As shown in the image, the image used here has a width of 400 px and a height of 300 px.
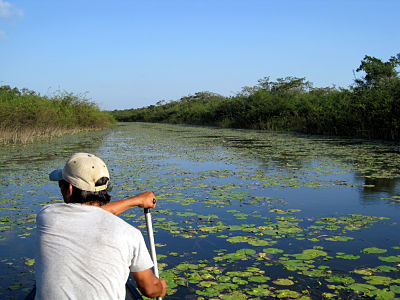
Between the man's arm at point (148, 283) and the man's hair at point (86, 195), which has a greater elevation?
the man's hair at point (86, 195)

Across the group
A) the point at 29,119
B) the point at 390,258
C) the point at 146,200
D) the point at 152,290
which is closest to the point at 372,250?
the point at 390,258

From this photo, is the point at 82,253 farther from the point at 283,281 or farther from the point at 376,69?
the point at 376,69

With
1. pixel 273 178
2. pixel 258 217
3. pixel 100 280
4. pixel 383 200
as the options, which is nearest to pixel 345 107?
pixel 273 178

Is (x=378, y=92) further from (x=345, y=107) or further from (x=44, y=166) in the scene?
(x=44, y=166)

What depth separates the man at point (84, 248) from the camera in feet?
5.95

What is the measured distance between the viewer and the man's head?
1949 millimetres

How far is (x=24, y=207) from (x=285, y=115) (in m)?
28.4

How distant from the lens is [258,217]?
18.4 feet

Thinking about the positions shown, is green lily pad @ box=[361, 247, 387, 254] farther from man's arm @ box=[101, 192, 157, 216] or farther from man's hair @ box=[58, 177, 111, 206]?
man's hair @ box=[58, 177, 111, 206]

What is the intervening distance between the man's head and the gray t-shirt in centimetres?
11

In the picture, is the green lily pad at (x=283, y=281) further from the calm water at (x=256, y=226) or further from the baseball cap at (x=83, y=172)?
the baseball cap at (x=83, y=172)

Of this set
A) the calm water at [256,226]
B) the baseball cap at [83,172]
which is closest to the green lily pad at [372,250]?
the calm water at [256,226]

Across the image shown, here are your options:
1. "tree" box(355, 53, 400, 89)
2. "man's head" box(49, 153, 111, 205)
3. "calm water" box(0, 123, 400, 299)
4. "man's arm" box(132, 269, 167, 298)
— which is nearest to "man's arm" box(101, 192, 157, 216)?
"man's head" box(49, 153, 111, 205)

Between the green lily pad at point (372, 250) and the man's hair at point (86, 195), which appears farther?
the green lily pad at point (372, 250)
